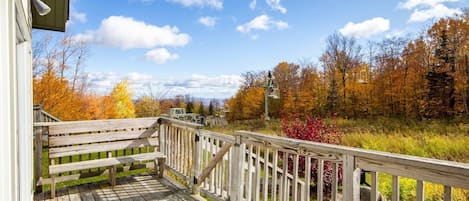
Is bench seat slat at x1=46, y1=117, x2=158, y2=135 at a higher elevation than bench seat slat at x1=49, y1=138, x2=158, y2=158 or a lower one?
higher

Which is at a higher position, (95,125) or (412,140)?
(95,125)

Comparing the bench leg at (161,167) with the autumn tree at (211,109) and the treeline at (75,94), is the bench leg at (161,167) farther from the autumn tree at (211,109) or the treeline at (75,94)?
the autumn tree at (211,109)

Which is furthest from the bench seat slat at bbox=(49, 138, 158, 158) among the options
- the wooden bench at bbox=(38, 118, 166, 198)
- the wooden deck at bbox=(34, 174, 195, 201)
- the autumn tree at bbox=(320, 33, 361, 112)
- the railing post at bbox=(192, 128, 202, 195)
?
the autumn tree at bbox=(320, 33, 361, 112)

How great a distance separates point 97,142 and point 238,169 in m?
2.46

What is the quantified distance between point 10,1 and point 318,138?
5184 mm

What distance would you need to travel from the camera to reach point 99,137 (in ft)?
14.5

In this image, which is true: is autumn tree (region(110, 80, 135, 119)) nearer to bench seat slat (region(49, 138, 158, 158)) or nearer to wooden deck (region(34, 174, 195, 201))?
bench seat slat (region(49, 138, 158, 158))

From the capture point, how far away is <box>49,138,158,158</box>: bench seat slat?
409 cm

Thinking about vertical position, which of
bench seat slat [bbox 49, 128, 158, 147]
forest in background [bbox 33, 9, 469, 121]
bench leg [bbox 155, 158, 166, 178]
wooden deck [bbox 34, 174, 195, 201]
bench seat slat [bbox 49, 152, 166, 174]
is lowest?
wooden deck [bbox 34, 174, 195, 201]

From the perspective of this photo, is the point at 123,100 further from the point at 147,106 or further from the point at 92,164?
the point at 92,164

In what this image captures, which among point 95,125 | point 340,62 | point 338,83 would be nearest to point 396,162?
point 95,125

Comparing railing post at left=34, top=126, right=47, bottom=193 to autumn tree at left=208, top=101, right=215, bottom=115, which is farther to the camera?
autumn tree at left=208, top=101, right=215, bottom=115

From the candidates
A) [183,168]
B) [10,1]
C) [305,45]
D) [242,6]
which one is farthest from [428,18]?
[10,1]

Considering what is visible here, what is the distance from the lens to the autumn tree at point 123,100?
50.8 ft
